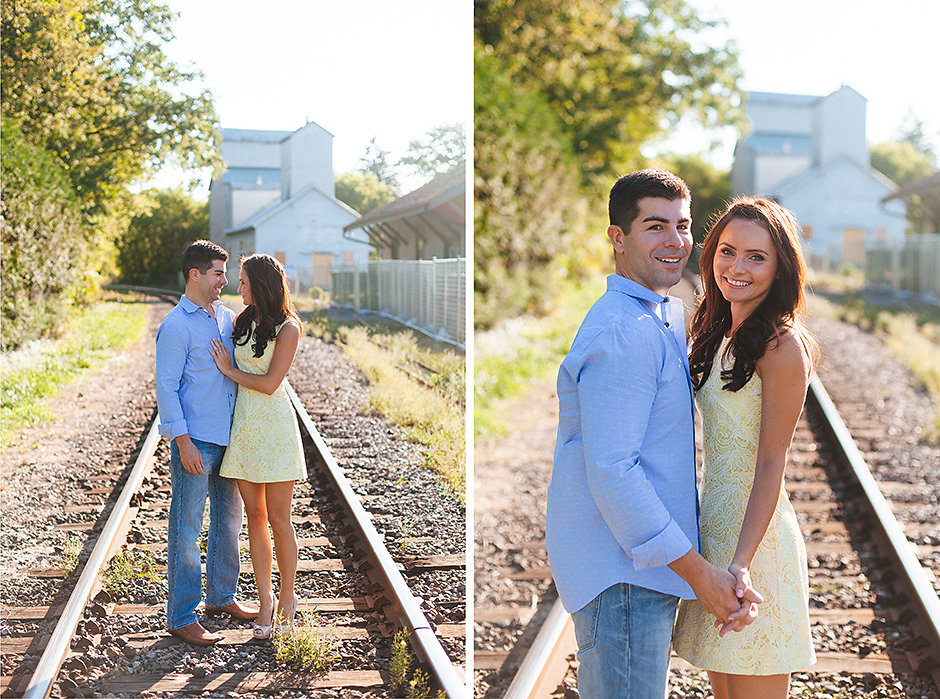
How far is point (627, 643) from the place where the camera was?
1920mm

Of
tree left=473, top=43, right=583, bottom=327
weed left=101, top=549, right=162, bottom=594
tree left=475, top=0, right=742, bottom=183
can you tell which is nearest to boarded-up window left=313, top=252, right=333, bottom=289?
weed left=101, top=549, right=162, bottom=594

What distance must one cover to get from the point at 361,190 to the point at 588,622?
1918 millimetres

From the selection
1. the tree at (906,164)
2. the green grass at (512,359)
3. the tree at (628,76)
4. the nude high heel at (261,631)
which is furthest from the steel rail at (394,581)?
the tree at (628,76)

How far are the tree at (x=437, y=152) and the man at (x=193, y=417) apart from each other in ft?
2.83

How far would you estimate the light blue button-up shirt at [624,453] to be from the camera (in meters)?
1.79

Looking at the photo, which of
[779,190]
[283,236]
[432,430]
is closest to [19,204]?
[283,236]

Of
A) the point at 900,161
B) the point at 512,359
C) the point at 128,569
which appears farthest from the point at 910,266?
the point at 128,569

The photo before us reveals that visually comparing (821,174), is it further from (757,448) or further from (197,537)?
(197,537)

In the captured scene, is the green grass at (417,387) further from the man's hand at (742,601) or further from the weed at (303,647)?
the man's hand at (742,601)

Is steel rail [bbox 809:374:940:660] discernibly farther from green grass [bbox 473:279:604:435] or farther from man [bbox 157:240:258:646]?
man [bbox 157:240:258:646]

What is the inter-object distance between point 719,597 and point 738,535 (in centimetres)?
22

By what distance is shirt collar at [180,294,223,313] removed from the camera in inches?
110

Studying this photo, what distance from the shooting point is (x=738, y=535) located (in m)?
2.02

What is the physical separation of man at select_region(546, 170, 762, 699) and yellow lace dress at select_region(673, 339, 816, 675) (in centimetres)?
12
